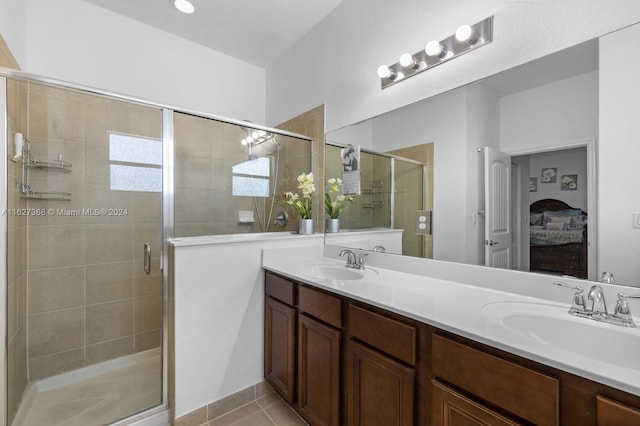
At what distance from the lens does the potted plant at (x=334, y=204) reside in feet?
6.94

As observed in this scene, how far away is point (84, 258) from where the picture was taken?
184 cm

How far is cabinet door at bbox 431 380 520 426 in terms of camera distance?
2.57 feet

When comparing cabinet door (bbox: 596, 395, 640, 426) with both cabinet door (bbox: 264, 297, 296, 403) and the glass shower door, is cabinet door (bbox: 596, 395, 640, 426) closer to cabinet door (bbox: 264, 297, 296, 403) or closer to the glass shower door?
cabinet door (bbox: 264, 297, 296, 403)

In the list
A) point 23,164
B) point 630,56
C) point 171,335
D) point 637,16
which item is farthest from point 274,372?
point 637,16

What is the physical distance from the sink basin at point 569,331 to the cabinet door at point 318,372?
703 millimetres

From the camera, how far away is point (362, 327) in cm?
119

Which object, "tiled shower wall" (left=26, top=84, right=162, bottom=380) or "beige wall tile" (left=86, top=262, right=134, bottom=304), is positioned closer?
"tiled shower wall" (left=26, top=84, right=162, bottom=380)

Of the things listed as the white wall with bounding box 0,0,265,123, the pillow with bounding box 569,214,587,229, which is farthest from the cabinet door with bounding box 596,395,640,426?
the white wall with bounding box 0,0,265,123

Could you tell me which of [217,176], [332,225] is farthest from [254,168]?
[332,225]

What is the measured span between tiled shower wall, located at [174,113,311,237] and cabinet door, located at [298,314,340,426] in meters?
0.88

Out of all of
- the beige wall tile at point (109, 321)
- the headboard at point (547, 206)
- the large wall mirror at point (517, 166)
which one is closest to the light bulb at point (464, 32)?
the large wall mirror at point (517, 166)

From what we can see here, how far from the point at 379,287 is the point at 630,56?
4.17 feet

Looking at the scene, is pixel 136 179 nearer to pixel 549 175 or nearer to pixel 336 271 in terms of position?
pixel 336 271

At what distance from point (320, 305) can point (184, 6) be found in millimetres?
2334
